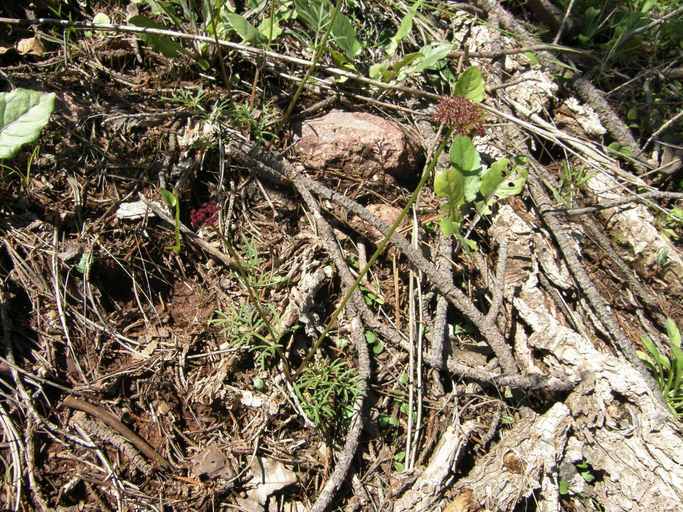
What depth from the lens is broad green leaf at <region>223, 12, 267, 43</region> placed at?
2264 mm

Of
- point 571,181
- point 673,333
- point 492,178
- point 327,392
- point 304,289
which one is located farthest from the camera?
point 571,181

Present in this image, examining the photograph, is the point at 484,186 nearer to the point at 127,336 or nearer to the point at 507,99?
the point at 507,99

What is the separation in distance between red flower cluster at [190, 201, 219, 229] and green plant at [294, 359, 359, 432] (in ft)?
2.30

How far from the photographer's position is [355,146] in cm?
231

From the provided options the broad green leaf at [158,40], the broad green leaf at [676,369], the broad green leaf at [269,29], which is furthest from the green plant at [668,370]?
the broad green leaf at [158,40]

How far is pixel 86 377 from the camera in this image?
1845 millimetres

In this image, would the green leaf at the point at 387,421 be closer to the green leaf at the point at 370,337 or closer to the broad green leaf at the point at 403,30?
the green leaf at the point at 370,337

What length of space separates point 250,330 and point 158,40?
129 cm

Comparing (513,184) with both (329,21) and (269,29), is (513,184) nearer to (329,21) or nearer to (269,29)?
(329,21)

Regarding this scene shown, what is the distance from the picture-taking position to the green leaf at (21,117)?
70.2 inches

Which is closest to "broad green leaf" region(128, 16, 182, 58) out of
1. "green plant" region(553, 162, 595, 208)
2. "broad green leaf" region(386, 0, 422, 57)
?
"broad green leaf" region(386, 0, 422, 57)

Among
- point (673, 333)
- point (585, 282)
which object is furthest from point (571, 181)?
point (673, 333)

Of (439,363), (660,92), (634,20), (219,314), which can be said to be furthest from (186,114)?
(660,92)

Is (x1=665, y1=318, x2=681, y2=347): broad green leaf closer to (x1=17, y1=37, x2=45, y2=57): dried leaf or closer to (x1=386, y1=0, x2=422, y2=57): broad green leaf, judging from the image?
(x1=386, y1=0, x2=422, y2=57): broad green leaf
